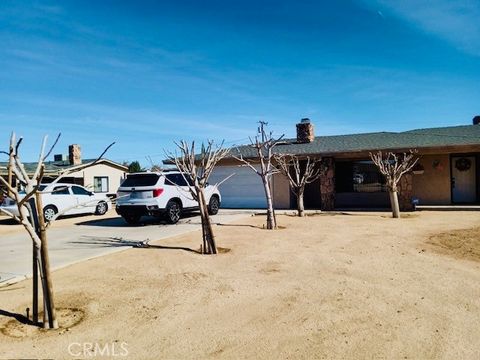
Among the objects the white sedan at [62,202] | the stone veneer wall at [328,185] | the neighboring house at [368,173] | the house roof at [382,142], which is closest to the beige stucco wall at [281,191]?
the neighboring house at [368,173]

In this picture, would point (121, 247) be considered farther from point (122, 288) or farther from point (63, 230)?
point (63, 230)

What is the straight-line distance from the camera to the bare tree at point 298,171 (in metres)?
15.7

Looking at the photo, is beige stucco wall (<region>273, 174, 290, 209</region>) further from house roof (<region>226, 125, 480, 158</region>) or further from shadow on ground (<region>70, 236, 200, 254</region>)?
shadow on ground (<region>70, 236, 200, 254</region>)

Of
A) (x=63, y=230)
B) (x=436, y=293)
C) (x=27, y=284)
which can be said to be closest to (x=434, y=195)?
(x=436, y=293)

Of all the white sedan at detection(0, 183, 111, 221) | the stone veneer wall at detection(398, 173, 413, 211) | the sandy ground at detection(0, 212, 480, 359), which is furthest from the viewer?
the stone veneer wall at detection(398, 173, 413, 211)

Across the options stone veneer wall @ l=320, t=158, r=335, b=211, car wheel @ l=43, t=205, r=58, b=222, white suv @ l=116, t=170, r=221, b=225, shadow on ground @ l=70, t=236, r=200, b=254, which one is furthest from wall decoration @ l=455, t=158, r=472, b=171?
car wheel @ l=43, t=205, r=58, b=222

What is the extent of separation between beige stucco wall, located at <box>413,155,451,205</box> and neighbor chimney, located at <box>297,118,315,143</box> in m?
5.97

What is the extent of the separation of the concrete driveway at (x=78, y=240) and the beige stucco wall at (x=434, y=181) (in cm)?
901

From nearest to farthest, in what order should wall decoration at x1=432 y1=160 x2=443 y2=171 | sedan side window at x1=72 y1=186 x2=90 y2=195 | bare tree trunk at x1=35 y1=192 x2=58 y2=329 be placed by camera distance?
bare tree trunk at x1=35 y1=192 x2=58 y2=329 < wall decoration at x1=432 y1=160 x2=443 y2=171 < sedan side window at x1=72 y1=186 x2=90 y2=195

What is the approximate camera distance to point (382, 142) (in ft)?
62.0

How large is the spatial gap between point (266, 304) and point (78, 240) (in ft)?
24.2

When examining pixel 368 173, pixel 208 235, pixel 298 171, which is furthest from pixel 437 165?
pixel 208 235

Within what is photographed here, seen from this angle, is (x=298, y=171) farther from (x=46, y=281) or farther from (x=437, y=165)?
(x=46, y=281)

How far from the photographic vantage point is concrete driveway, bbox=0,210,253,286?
25.5ft
